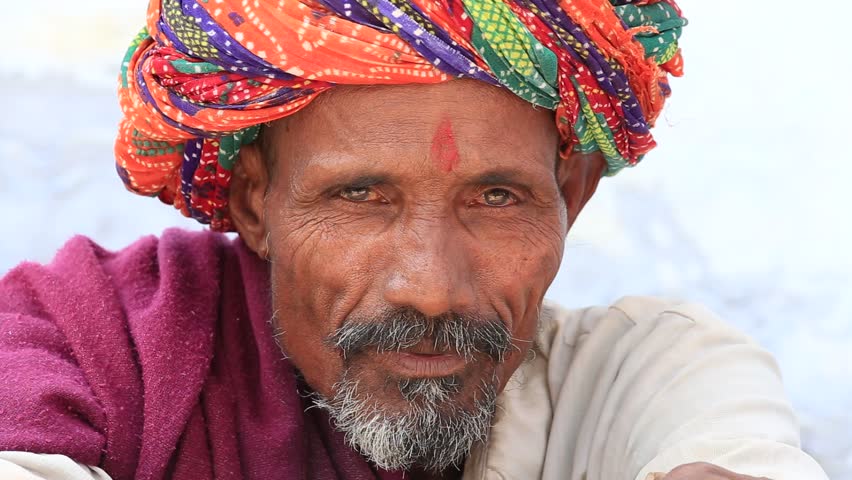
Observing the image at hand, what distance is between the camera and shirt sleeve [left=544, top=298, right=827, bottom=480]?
2217 mm

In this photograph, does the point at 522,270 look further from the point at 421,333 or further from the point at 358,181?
the point at 358,181

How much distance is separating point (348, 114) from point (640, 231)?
2584mm

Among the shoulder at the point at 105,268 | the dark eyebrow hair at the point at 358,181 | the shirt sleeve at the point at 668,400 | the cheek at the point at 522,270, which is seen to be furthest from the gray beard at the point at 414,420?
the shoulder at the point at 105,268

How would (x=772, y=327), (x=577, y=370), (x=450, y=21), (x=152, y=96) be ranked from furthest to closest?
(x=772, y=327) → (x=577, y=370) → (x=152, y=96) → (x=450, y=21)

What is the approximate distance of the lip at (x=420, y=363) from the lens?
93.0 inches

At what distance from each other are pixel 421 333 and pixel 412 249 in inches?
6.6

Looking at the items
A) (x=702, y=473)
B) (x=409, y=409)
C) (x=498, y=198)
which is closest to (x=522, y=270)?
(x=498, y=198)

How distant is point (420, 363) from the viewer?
7.75 feet

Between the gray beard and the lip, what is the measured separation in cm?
2

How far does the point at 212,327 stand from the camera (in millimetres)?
2545

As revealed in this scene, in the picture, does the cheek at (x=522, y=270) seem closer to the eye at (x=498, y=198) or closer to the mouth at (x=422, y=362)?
the eye at (x=498, y=198)

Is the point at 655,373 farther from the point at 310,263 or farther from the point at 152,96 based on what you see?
the point at 152,96

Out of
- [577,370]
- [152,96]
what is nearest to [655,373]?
[577,370]

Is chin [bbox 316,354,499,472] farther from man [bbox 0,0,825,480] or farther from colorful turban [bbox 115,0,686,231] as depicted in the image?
colorful turban [bbox 115,0,686,231]
